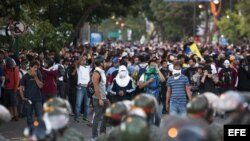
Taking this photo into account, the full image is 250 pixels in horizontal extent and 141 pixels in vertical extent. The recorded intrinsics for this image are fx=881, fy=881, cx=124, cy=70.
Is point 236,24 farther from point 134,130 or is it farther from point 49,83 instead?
point 134,130

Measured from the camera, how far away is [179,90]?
17891 mm

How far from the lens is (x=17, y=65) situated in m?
23.3

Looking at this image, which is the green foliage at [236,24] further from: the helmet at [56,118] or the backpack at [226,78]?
the helmet at [56,118]

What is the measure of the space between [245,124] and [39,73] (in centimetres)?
1139

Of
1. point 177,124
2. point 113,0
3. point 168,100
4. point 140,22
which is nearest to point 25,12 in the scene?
point 113,0

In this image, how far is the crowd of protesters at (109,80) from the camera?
1798 cm

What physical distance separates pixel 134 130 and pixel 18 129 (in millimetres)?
12810

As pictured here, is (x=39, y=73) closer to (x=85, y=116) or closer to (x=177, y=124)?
(x=85, y=116)

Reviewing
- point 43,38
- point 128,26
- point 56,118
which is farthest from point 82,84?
point 128,26

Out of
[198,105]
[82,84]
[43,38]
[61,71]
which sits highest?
[43,38]

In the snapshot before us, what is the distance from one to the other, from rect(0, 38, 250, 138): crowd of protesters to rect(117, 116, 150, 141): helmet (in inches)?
373

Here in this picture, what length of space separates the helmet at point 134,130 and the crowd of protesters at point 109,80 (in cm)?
947

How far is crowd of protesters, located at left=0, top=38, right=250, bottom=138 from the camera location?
59.0ft

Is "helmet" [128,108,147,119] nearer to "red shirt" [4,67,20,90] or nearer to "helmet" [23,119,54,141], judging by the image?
"helmet" [23,119,54,141]
